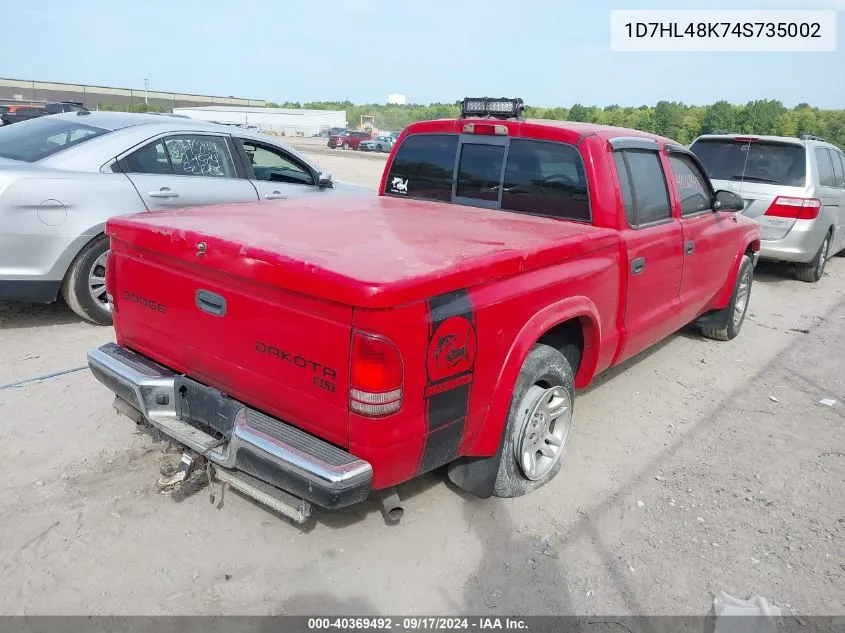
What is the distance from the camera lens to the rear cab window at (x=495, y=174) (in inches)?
149

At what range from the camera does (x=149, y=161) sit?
215 inches

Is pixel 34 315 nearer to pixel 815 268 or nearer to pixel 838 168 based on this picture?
pixel 815 268

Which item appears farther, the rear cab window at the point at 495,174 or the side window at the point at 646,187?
the side window at the point at 646,187

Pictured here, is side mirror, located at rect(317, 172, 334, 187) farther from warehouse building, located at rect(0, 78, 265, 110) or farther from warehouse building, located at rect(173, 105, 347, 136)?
warehouse building, located at rect(0, 78, 265, 110)

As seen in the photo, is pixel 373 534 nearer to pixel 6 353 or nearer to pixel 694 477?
pixel 694 477

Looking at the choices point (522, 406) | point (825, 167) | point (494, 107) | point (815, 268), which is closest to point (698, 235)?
point (494, 107)

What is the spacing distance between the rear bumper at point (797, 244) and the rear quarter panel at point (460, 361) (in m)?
5.98

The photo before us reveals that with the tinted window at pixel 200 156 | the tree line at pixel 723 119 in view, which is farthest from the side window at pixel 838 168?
the tree line at pixel 723 119

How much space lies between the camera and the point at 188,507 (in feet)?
10.1

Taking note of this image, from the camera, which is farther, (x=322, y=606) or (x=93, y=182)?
(x=93, y=182)

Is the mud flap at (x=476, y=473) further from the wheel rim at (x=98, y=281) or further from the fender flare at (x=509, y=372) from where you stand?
the wheel rim at (x=98, y=281)

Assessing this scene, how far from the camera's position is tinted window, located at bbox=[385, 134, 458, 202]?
14.5 feet

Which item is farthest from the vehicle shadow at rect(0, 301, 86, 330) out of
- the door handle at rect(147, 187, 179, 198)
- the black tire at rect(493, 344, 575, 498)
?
the black tire at rect(493, 344, 575, 498)

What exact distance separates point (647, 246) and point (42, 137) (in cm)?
494
